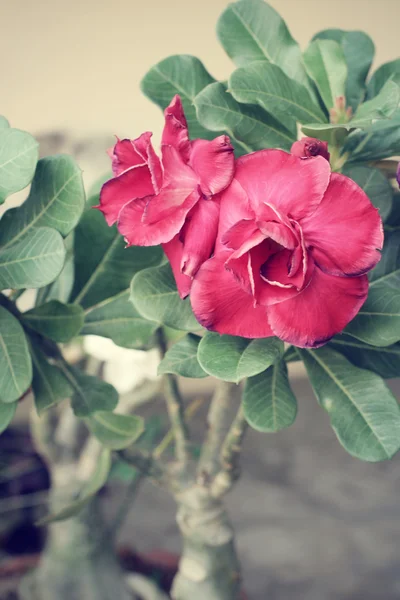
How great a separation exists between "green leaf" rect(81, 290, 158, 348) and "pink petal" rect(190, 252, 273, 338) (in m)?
0.18

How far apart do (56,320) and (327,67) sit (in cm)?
32

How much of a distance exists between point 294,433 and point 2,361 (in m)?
1.07

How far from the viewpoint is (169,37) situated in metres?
1.34

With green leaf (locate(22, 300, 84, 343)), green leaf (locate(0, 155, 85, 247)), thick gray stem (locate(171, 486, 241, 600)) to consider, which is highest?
green leaf (locate(0, 155, 85, 247))

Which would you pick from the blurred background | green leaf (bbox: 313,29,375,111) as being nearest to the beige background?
the blurred background

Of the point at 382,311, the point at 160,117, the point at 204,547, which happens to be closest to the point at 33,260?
the point at 382,311

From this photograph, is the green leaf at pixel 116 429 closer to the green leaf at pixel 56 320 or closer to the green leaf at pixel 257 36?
the green leaf at pixel 56 320

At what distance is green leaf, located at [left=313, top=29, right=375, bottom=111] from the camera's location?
0.60 meters

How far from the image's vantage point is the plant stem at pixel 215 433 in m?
0.70

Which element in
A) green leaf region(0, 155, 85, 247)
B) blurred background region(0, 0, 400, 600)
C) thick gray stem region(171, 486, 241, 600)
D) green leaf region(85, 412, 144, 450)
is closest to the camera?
green leaf region(0, 155, 85, 247)

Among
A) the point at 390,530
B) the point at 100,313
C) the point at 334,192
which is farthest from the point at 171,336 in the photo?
the point at 390,530

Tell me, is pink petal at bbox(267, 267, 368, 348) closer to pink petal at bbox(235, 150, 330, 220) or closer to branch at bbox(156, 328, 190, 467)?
pink petal at bbox(235, 150, 330, 220)

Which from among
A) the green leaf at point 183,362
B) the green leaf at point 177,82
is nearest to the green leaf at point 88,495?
the green leaf at point 183,362

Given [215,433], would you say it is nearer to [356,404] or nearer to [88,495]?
[88,495]
